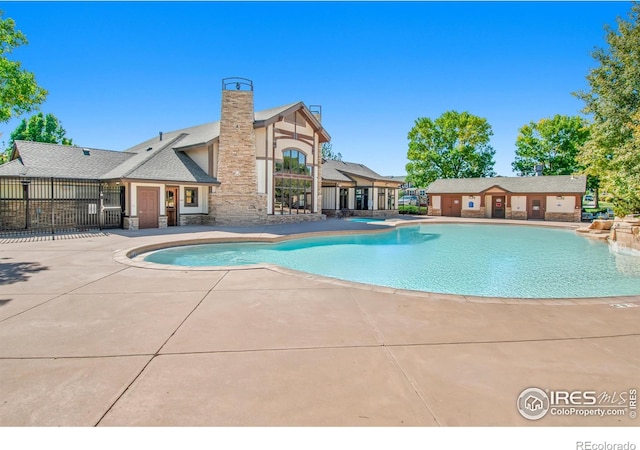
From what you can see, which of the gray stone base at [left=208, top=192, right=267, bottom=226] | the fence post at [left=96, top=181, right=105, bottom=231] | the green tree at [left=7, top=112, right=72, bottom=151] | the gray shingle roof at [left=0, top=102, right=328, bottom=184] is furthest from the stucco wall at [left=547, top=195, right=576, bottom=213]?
the green tree at [left=7, top=112, right=72, bottom=151]

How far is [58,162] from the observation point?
16922 mm

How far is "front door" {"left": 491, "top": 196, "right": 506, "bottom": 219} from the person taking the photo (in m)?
33.4

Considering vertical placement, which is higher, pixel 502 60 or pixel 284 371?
pixel 502 60

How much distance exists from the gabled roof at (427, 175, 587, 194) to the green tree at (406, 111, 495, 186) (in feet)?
12.8

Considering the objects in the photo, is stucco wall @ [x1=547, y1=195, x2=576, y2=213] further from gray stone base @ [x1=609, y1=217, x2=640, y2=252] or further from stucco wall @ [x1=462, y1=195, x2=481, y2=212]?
gray stone base @ [x1=609, y1=217, x2=640, y2=252]

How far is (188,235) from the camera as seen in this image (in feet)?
45.9

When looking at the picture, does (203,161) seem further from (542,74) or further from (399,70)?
(542,74)

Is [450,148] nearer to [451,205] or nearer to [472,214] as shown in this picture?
[451,205]

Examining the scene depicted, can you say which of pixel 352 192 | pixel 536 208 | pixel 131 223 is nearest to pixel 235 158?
pixel 131 223

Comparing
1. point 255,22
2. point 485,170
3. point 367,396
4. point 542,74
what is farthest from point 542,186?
point 367,396

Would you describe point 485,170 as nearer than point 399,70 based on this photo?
No

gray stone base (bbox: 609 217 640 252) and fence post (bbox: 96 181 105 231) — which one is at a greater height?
fence post (bbox: 96 181 105 231)

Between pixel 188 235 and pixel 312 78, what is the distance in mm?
14211

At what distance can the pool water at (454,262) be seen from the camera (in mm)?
8102
